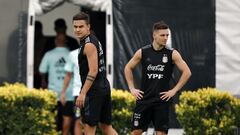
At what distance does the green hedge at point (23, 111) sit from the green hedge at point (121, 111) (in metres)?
1.03

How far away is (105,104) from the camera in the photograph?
10.9m

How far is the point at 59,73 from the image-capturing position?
14062mm

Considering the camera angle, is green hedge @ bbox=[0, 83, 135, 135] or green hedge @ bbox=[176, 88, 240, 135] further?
green hedge @ bbox=[176, 88, 240, 135]

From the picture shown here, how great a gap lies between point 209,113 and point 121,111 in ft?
4.55

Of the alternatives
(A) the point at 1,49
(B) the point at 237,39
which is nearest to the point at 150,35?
(B) the point at 237,39

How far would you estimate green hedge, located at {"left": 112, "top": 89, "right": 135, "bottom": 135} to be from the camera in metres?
13.0

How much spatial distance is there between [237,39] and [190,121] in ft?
5.54

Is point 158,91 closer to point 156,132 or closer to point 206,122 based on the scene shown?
point 156,132

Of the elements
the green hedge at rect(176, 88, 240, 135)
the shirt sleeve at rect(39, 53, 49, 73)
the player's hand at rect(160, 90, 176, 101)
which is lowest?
the green hedge at rect(176, 88, 240, 135)

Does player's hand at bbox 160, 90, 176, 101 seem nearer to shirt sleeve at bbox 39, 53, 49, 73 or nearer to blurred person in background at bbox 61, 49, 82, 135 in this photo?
blurred person in background at bbox 61, 49, 82, 135

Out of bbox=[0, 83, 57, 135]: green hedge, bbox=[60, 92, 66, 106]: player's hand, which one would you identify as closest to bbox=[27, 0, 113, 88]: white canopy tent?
bbox=[60, 92, 66, 106]: player's hand

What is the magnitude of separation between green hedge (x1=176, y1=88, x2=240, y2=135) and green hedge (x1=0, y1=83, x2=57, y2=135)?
211cm

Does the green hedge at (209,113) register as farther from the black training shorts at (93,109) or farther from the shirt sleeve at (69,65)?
the black training shorts at (93,109)

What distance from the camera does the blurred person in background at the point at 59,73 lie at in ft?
45.8
